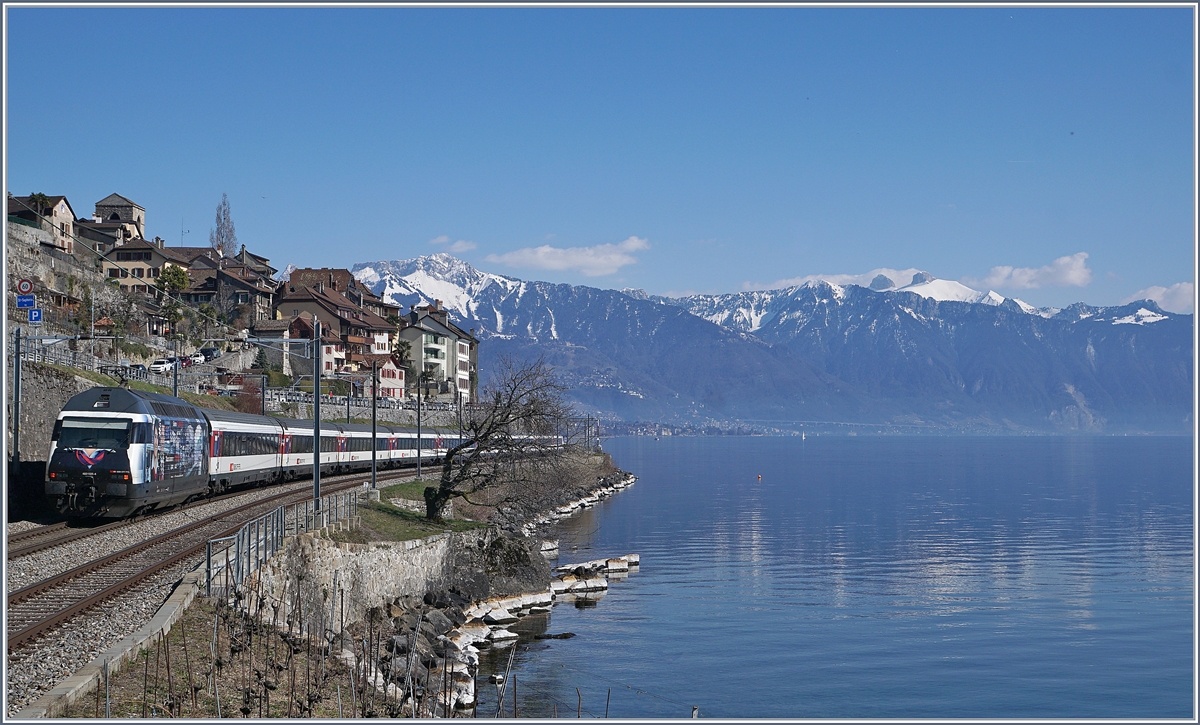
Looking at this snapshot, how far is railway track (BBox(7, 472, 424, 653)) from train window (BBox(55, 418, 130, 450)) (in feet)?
9.98

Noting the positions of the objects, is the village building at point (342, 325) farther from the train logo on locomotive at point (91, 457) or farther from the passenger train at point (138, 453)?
the train logo on locomotive at point (91, 457)

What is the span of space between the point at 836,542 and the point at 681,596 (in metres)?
28.6

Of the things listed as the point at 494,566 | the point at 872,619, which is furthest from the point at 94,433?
the point at 872,619

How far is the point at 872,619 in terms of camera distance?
44.9 meters

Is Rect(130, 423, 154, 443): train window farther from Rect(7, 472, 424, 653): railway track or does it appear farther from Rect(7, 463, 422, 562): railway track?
Rect(7, 472, 424, 653): railway track

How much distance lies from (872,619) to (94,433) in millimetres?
29795

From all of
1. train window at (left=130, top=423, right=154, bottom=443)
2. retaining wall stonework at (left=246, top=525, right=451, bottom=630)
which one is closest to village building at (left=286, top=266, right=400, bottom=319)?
retaining wall stonework at (left=246, top=525, right=451, bottom=630)

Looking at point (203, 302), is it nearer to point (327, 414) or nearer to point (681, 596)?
point (327, 414)

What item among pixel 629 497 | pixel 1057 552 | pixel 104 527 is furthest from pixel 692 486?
pixel 104 527

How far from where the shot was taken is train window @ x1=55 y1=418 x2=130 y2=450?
103ft

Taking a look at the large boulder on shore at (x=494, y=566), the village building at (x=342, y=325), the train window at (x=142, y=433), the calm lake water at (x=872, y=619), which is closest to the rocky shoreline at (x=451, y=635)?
the large boulder on shore at (x=494, y=566)

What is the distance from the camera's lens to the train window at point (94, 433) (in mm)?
31359

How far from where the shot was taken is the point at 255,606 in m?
22.3

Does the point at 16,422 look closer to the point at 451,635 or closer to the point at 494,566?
the point at 451,635
